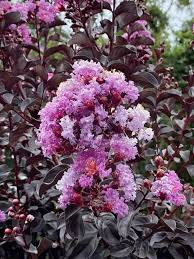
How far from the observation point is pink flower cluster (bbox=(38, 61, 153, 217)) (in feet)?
4.72

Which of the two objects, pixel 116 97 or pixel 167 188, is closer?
pixel 116 97

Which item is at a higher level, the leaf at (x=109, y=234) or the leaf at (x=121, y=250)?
the leaf at (x=109, y=234)

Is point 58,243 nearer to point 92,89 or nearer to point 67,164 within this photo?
point 67,164

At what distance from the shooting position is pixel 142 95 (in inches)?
79.0

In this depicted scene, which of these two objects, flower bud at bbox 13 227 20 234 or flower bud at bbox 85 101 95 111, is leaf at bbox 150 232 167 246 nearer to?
flower bud at bbox 13 227 20 234

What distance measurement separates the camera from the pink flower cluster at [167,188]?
1640mm

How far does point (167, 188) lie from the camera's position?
164 cm

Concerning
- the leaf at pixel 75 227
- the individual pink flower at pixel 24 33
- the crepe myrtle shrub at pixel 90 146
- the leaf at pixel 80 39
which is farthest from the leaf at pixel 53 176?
the individual pink flower at pixel 24 33

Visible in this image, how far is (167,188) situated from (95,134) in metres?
0.32

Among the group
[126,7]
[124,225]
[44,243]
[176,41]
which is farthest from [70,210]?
[176,41]

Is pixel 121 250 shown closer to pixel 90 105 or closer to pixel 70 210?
pixel 70 210

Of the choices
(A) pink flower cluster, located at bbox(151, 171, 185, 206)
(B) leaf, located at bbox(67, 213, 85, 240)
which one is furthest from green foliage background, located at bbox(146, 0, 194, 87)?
(B) leaf, located at bbox(67, 213, 85, 240)

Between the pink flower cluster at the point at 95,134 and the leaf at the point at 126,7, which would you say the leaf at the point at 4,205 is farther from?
the leaf at the point at 126,7

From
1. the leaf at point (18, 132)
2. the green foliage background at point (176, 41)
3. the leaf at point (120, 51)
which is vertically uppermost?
the green foliage background at point (176, 41)
